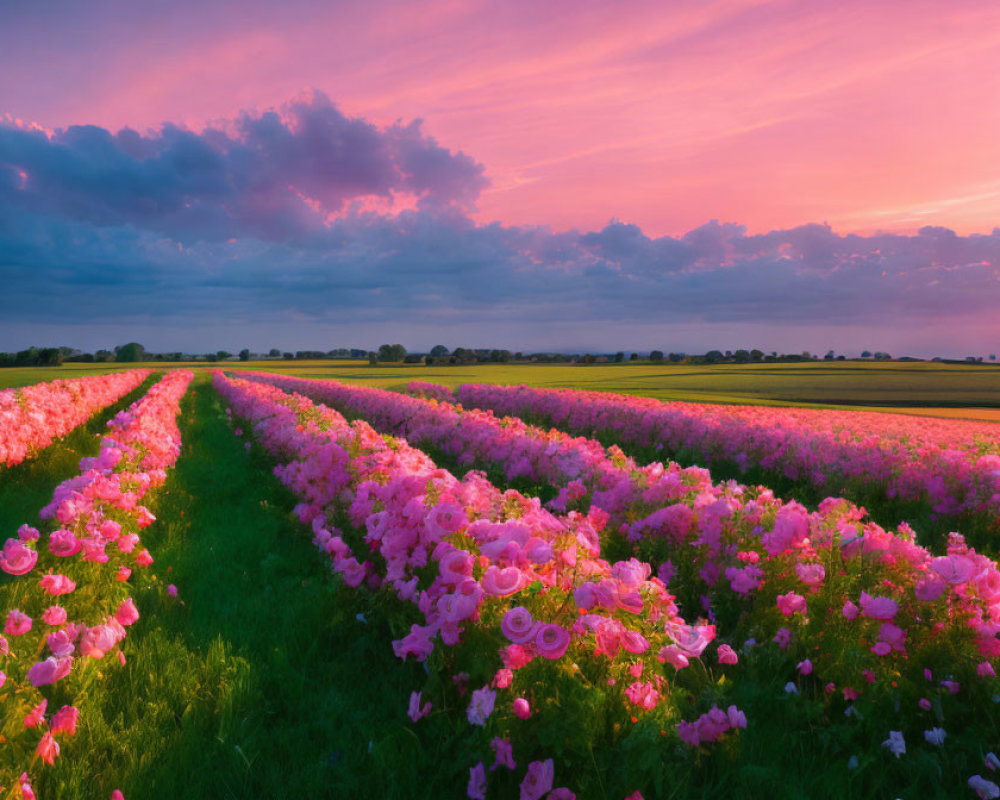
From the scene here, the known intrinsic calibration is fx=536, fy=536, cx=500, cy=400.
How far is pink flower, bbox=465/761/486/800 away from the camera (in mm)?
2389

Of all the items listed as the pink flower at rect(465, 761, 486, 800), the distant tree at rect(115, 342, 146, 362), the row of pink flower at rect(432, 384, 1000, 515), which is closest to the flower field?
the pink flower at rect(465, 761, 486, 800)

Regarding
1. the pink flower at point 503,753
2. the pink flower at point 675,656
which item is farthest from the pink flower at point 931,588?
the pink flower at point 503,753

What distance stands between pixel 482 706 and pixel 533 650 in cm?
34

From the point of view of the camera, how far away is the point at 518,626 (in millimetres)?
2463

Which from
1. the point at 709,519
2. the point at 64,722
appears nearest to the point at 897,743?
the point at 709,519

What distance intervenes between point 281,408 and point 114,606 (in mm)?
8955

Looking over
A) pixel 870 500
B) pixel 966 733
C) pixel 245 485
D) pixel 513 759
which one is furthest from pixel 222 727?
pixel 870 500

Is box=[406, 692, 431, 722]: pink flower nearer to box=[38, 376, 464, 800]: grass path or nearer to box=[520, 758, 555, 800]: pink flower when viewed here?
box=[38, 376, 464, 800]: grass path

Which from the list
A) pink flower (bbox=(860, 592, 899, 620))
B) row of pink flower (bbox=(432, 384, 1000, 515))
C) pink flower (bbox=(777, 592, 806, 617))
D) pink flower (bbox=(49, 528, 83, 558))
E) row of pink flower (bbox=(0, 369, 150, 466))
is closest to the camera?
pink flower (bbox=(860, 592, 899, 620))

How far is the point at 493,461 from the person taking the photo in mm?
9336

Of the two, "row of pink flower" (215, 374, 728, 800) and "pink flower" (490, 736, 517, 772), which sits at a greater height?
"row of pink flower" (215, 374, 728, 800)

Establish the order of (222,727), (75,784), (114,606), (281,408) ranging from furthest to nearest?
(281,408), (114,606), (222,727), (75,784)

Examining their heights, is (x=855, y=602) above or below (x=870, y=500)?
above

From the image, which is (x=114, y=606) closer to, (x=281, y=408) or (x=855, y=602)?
(x=855, y=602)
